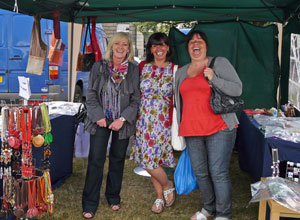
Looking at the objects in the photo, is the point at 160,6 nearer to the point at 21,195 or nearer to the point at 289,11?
the point at 289,11

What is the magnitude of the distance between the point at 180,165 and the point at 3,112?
1456 mm

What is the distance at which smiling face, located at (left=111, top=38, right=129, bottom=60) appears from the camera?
283cm

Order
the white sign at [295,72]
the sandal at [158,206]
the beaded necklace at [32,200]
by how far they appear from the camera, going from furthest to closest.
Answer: the white sign at [295,72] < the sandal at [158,206] < the beaded necklace at [32,200]

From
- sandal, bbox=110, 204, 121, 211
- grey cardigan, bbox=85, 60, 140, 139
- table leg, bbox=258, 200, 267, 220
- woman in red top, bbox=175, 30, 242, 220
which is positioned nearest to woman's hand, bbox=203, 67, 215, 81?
woman in red top, bbox=175, 30, 242, 220

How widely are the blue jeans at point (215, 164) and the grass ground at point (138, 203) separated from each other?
357 mm

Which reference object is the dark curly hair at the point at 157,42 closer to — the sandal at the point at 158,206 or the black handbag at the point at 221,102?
the black handbag at the point at 221,102

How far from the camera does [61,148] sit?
367 centimetres

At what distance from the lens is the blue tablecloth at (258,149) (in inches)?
98.7

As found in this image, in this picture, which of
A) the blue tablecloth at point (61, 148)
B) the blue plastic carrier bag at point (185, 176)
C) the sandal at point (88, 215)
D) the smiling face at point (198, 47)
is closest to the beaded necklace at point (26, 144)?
the sandal at point (88, 215)

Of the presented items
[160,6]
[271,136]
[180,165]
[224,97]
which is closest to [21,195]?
[180,165]

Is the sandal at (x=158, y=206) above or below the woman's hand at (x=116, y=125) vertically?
below

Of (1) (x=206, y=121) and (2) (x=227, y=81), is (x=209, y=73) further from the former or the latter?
(1) (x=206, y=121)

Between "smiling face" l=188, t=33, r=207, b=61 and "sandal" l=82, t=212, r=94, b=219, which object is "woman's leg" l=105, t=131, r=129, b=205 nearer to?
"sandal" l=82, t=212, r=94, b=219

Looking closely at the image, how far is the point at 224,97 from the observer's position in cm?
251
